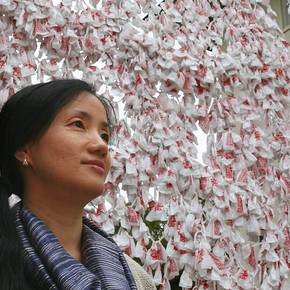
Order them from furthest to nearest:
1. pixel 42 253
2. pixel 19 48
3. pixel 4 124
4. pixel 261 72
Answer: pixel 261 72, pixel 19 48, pixel 4 124, pixel 42 253

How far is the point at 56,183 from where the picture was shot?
95 cm

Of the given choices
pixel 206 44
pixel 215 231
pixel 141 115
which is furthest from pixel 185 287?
pixel 206 44

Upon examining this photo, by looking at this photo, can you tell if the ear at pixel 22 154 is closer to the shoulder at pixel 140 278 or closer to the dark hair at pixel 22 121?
the dark hair at pixel 22 121

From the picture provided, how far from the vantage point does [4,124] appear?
1016 mm

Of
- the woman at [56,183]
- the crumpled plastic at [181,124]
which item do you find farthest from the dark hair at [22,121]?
the crumpled plastic at [181,124]

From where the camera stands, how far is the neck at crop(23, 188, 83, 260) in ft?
3.17

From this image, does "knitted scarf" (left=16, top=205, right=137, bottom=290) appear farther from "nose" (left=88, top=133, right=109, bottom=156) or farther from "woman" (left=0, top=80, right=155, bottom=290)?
"nose" (left=88, top=133, right=109, bottom=156)

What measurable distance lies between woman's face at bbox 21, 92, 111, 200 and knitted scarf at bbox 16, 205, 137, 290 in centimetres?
7

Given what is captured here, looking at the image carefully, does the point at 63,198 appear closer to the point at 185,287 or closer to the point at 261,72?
the point at 185,287

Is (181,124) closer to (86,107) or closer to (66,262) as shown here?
(86,107)

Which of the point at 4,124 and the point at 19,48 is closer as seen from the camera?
the point at 4,124

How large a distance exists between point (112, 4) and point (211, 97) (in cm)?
40

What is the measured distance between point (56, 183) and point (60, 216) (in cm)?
6

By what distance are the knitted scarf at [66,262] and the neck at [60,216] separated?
0.8 inches
